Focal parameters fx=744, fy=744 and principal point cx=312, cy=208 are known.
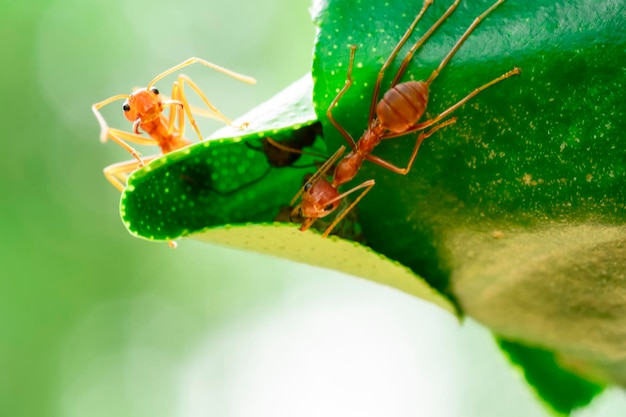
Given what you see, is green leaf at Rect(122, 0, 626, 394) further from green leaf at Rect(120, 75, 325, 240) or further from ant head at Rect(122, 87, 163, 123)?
ant head at Rect(122, 87, 163, 123)

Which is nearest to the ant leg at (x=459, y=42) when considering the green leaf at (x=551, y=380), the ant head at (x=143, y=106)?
the green leaf at (x=551, y=380)

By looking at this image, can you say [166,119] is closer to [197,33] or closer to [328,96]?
[328,96]

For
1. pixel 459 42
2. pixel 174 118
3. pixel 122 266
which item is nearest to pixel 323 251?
pixel 459 42

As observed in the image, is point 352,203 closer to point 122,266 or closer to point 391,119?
point 391,119

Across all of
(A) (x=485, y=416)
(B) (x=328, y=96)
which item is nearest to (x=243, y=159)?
(B) (x=328, y=96)

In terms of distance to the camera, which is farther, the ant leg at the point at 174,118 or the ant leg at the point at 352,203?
the ant leg at the point at 174,118

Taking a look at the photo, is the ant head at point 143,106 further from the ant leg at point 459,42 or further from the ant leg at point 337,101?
the ant leg at point 459,42

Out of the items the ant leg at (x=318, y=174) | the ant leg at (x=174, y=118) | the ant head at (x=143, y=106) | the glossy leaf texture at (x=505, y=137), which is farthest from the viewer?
the ant head at (x=143, y=106)
